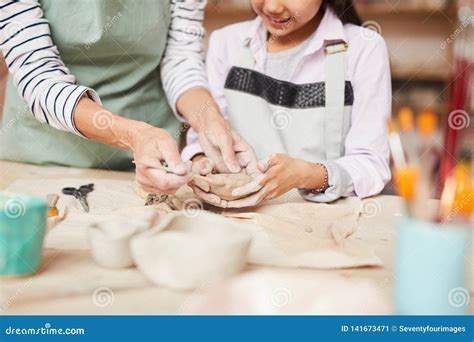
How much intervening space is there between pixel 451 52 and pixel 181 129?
5.11ft

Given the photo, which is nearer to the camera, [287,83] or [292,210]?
[292,210]

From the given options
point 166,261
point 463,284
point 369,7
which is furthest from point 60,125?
point 369,7

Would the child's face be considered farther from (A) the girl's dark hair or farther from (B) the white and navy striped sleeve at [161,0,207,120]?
(B) the white and navy striped sleeve at [161,0,207,120]

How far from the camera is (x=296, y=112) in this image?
3.85ft

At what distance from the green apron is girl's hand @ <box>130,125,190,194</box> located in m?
0.28

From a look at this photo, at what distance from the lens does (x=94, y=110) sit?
986mm

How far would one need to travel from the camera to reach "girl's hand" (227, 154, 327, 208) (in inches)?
37.1

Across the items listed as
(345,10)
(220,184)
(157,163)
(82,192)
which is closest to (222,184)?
(220,184)

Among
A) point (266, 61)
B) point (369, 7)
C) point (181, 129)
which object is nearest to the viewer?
point (266, 61)

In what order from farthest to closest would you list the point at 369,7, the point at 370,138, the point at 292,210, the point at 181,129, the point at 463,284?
the point at 369,7
the point at 181,129
the point at 370,138
the point at 292,210
the point at 463,284

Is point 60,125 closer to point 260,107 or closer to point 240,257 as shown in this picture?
point 260,107

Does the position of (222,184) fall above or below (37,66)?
below

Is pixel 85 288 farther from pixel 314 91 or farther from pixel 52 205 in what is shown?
pixel 314 91

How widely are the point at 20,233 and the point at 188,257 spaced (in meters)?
0.19
